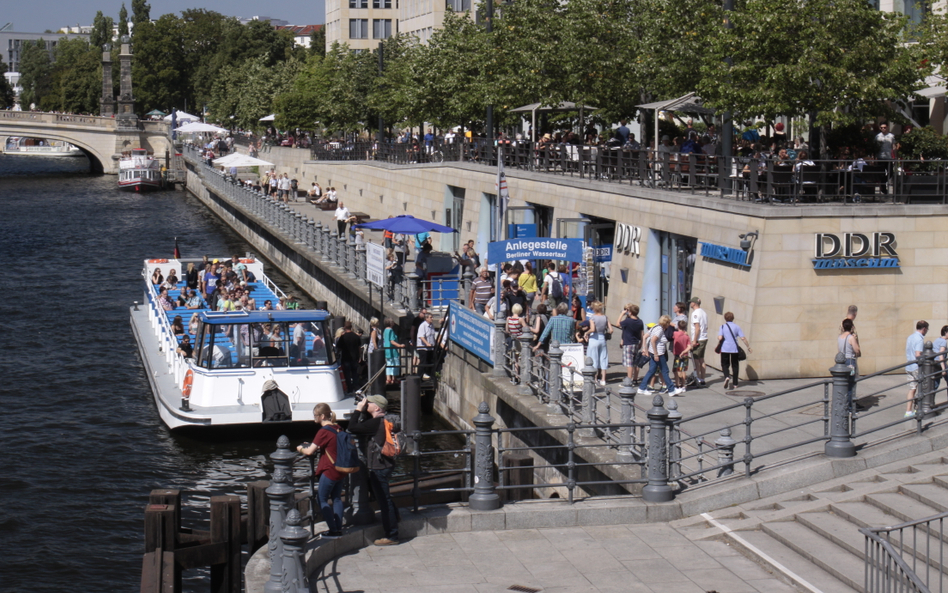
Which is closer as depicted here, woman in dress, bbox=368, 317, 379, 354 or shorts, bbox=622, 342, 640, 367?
shorts, bbox=622, 342, 640, 367

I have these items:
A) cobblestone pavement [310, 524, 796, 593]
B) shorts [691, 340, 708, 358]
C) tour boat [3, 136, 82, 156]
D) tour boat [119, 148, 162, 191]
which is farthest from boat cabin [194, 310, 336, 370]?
tour boat [3, 136, 82, 156]

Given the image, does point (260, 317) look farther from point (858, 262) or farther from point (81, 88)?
point (81, 88)

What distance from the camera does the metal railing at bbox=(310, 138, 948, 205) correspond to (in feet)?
68.2

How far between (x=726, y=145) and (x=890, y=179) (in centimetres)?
322

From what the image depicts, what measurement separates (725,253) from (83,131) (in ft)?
342

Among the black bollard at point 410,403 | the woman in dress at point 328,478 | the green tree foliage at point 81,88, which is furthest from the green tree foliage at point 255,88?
the woman in dress at point 328,478

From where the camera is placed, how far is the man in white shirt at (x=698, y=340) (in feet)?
64.4

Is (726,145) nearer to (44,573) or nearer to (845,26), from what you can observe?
(845,26)

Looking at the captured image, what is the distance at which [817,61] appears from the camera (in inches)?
862

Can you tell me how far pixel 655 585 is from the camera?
37.1 feet

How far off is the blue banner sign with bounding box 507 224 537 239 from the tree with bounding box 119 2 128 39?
147096mm

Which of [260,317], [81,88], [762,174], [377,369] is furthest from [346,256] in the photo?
[81,88]

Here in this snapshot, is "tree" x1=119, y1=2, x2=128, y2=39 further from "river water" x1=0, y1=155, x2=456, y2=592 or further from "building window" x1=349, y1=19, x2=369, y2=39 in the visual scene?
"river water" x1=0, y1=155, x2=456, y2=592

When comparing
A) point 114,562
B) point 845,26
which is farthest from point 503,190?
point 114,562
